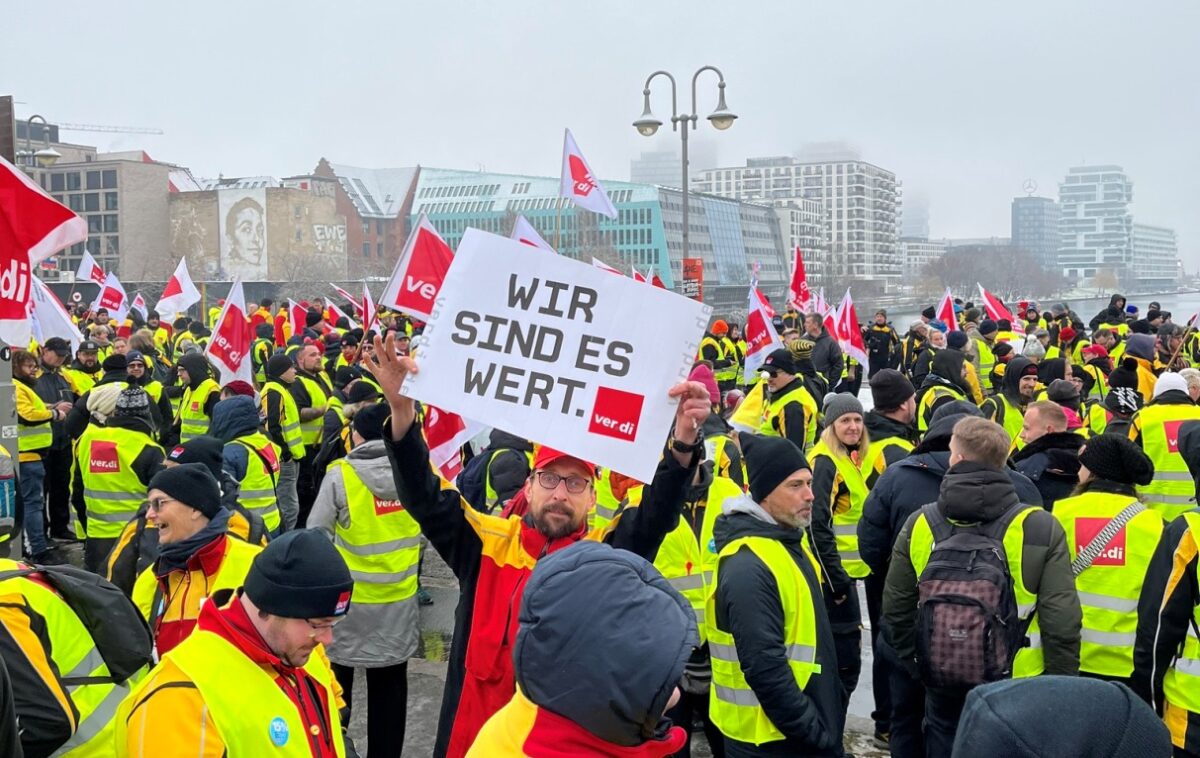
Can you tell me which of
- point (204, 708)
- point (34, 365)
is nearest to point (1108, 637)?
point (204, 708)

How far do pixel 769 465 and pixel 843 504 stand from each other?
2.47 meters

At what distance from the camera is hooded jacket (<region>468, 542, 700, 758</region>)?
1963mm

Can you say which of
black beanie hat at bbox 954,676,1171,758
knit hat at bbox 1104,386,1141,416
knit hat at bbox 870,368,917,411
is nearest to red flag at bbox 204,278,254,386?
knit hat at bbox 870,368,917,411

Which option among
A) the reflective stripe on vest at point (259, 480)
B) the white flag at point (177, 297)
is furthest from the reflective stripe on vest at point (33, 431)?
the white flag at point (177, 297)

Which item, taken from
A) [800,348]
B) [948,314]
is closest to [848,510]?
[800,348]

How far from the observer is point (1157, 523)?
489cm

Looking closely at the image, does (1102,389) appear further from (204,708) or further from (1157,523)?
(204,708)

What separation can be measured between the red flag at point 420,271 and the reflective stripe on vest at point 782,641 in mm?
2448

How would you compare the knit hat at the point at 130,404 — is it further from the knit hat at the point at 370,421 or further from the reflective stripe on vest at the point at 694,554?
the reflective stripe on vest at the point at 694,554

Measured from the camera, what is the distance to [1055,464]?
625 centimetres

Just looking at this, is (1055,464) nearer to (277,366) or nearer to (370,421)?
(370,421)

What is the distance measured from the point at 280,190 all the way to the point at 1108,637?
107 metres

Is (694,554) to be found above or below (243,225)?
below

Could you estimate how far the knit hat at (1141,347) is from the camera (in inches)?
506
